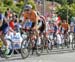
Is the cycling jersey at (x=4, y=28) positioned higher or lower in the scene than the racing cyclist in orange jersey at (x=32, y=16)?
lower

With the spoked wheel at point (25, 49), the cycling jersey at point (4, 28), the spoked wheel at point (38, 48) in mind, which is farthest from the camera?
the spoked wheel at point (38, 48)

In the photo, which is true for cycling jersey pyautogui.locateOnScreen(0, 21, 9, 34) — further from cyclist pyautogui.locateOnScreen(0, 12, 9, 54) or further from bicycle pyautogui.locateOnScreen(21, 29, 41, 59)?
bicycle pyautogui.locateOnScreen(21, 29, 41, 59)

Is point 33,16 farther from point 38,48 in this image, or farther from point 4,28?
point 38,48

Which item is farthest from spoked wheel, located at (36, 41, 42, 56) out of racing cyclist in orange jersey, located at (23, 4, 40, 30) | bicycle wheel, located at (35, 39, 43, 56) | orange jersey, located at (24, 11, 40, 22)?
orange jersey, located at (24, 11, 40, 22)

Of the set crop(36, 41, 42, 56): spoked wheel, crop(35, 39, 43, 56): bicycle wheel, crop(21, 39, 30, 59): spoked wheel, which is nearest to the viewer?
crop(21, 39, 30, 59): spoked wheel

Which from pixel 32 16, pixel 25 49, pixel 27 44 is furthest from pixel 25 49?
pixel 32 16

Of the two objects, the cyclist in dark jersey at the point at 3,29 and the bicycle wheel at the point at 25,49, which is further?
the bicycle wheel at the point at 25,49

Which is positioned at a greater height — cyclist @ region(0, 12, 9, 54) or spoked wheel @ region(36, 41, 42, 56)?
cyclist @ region(0, 12, 9, 54)

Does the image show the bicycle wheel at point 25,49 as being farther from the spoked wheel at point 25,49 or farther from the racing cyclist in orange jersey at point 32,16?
the racing cyclist in orange jersey at point 32,16

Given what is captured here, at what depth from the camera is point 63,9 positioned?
75625 mm

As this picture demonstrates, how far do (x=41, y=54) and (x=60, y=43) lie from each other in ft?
16.6

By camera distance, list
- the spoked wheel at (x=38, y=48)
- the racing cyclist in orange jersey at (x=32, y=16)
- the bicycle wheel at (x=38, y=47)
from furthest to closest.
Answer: the spoked wheel at (x=38, y=48)
the bicycle wheel at (x=38, y=47)
the racing cyclist in orange jersey at (x=32, y=16)

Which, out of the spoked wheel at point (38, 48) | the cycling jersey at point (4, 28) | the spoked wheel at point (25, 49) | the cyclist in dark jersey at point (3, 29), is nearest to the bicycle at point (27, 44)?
the spoked wheel at point (25, 49)

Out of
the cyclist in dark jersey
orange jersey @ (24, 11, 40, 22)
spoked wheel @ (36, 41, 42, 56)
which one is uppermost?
orange jersey @ (24, 11, 40, 22)
